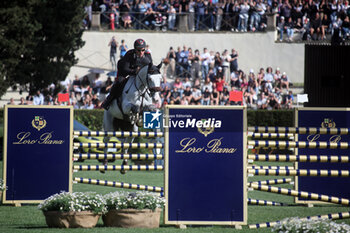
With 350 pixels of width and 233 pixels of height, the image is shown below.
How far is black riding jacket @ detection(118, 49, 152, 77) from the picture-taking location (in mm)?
15961

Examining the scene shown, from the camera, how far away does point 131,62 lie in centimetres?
1617

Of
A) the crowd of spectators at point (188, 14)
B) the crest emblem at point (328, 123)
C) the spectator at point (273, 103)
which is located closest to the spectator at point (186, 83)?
the spectator at point (273, 103)

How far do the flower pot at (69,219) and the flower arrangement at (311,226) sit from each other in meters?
2.58

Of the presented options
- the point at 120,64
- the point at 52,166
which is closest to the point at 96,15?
the point at 120,64

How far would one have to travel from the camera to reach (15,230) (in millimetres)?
9023

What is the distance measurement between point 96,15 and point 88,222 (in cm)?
3265

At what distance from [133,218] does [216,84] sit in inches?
919

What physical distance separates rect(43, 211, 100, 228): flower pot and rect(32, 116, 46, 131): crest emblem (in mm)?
2734

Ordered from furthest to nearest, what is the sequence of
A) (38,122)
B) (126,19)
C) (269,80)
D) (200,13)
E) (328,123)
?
(200,13) < (126,19) < (269,80) < (328,123) < (38,122)

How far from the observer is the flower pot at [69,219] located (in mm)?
9250

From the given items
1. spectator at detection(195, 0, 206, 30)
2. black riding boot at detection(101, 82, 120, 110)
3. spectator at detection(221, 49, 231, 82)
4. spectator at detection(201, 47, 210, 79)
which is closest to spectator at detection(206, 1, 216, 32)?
spectator at detection(195, 0, 206, 30)

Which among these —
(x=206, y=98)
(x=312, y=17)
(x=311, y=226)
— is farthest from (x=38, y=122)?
(x=312, y=17)

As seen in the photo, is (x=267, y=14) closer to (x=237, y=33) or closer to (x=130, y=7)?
(x=237, y=33)

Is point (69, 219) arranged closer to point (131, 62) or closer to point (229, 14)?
point (131, 62)
